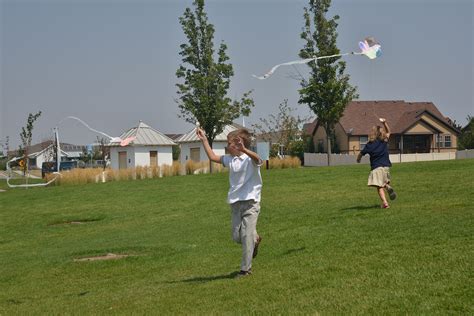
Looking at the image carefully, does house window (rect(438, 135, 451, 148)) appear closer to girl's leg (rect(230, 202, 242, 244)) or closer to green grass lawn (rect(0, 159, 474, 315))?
green grass lawn (rect(0, 159, 474, 315))

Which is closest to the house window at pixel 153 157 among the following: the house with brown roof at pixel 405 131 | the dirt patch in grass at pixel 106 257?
the house with brown roof at pixel 405 131

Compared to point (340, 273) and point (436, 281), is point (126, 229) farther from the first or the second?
point (436, 281)

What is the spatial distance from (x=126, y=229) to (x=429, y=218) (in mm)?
9435

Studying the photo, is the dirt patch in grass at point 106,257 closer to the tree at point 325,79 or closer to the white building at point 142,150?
the tree at point 325,79

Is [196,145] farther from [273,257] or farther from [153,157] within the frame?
[273,257]

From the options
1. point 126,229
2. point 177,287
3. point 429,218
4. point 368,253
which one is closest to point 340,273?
point 368,253

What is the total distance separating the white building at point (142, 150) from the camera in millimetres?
59219

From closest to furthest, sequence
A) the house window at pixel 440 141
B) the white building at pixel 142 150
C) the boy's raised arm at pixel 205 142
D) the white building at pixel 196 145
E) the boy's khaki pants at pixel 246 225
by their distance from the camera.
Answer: the boy's khaki pants at pixel 246 225
the boy's raised arm at pixel 205 142
the white building at pixel 142 150
the white building at pixel 196 145
the house window at pixel 440 141

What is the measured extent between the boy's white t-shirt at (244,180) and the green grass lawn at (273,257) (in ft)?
3.53

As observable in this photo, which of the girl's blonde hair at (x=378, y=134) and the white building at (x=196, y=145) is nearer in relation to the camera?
the girl's blonde hair at (x=378, y=134)

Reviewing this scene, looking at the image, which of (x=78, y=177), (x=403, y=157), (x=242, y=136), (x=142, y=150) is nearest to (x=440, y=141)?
(x=403, y=157)

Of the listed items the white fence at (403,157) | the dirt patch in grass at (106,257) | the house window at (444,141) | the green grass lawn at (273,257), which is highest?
the house window at (444,141)

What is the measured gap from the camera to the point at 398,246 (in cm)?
923

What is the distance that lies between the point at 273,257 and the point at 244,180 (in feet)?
6.32
